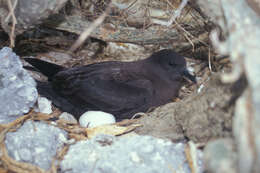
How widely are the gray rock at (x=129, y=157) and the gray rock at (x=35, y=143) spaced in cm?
20

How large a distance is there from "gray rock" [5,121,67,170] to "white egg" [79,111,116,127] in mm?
471

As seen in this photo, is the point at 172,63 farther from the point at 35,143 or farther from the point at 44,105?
the point at 35,143

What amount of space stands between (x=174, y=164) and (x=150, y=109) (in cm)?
147

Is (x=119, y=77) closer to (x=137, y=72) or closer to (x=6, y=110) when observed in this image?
(x=137, y=72)

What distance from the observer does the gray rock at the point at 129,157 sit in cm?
272

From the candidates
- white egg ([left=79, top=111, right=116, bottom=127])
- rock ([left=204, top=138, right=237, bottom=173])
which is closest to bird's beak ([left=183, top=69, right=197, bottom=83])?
white egg ([left=79, top=111, right=116, bottom=127])

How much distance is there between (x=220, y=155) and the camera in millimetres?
1931

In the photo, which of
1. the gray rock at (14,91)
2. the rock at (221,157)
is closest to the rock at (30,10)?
the gray rock at (14,91)

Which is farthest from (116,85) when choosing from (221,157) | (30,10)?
(221,157)

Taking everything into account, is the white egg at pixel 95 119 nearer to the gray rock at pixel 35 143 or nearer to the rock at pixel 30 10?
the gray rock at pixel 35 143

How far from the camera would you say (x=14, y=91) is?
11.4 feet

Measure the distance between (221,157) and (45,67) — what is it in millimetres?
3100

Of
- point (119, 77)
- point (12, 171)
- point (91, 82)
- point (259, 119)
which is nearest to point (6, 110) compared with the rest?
point (12, 171)

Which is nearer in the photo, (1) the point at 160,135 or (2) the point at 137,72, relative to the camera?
(1) the point at 160,135
